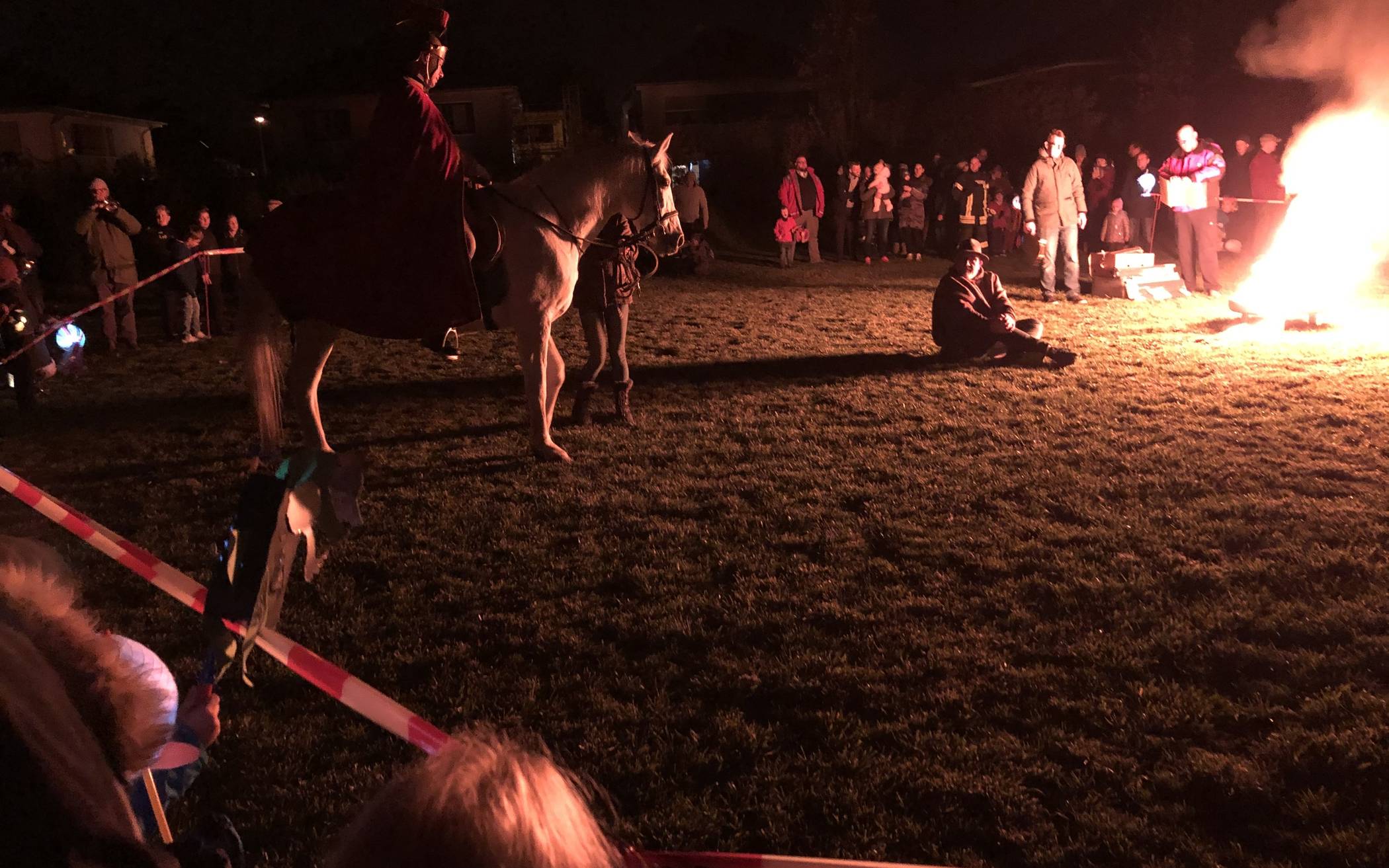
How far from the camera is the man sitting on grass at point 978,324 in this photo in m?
9.42

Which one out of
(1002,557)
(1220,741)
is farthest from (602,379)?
(1220,741)

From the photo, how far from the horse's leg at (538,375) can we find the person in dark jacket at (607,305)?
2.89ft

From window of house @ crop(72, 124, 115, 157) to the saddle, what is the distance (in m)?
36.9

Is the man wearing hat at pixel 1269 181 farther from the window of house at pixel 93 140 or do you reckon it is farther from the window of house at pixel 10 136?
the window of house at pixel 93 140

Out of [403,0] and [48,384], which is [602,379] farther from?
[48,384]

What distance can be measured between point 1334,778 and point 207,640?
10.8 ft

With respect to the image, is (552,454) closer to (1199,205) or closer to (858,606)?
(858,606)

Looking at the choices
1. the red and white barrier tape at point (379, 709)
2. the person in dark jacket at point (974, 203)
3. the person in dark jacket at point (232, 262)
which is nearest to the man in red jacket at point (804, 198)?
the person in dark jacket at point (974, 203)

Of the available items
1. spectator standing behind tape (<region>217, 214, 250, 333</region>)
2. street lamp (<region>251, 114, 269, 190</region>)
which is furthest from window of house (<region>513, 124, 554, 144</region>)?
spectator standing behind tape (<region>217, 214, 250, 333</region>)

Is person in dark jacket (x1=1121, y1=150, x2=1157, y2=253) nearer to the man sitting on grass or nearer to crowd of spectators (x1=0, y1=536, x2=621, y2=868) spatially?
the man sitting on grass

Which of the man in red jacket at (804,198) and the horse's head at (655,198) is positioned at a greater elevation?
the man in red jacket at (804,198)

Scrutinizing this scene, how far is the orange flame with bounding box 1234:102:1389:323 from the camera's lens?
1118 cm

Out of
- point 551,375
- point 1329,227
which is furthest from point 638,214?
point 1329,227

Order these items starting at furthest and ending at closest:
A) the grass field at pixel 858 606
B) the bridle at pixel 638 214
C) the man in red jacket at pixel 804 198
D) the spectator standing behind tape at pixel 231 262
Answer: the man in red jacket at pixel 804 198 → the spectator standing behind tape at pixel 231 262 → the bridle at pixel 638 214 → the grass field at pixel 858 606
